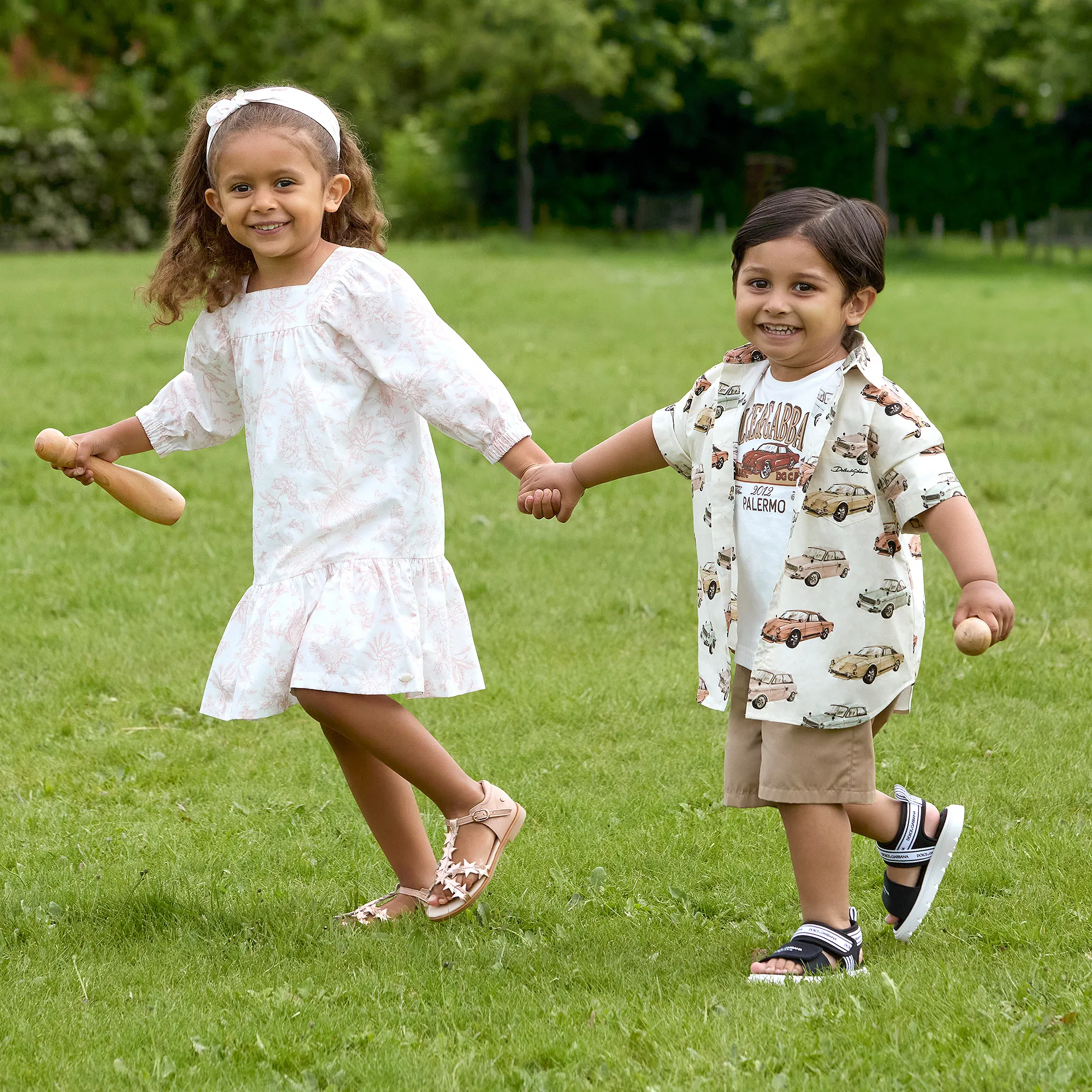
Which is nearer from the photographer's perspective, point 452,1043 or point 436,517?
point 452,1043

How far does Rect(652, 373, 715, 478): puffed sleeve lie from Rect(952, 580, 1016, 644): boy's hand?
712mm

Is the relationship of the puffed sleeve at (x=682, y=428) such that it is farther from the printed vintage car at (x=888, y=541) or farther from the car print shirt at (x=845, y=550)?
the printed vintage car at (x=888, y=541)

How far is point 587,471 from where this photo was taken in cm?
329

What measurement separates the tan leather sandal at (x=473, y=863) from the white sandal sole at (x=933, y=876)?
3.03ft

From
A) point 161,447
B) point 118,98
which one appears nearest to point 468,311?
point 161,447

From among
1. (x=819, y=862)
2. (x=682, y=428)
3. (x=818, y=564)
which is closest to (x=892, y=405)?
(x=818, y=564)

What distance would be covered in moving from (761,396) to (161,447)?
145cm

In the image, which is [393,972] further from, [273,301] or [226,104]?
[226,104]

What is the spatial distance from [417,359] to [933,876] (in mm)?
1618

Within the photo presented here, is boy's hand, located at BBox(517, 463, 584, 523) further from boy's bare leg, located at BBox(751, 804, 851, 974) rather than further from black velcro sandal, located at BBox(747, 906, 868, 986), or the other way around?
black velcro sandal, located at BBox(747, 906, 868, 986)

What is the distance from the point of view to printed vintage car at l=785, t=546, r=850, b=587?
2.98 m

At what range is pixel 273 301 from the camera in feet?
10.9

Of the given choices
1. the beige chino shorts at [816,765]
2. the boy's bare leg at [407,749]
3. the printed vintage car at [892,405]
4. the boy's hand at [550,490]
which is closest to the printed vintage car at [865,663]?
the beige chino shorts at [816,765]

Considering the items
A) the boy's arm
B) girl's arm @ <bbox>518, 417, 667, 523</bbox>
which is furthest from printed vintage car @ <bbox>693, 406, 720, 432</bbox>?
the boy's arm
